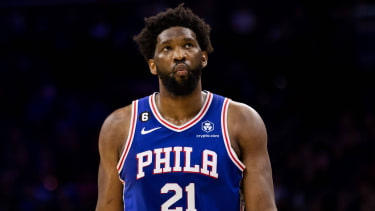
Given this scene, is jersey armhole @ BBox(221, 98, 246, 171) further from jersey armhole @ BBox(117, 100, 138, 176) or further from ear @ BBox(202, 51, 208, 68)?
jersey armhole @ BBox(117, 100, 138, 176)

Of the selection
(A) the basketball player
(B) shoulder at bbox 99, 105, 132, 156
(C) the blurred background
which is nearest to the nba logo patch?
(A) the basketball player

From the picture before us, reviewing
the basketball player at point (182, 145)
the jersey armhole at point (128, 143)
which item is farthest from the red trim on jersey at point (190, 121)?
the jersey armhole at point (128, 143)

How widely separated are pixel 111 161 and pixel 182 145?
1.43ft

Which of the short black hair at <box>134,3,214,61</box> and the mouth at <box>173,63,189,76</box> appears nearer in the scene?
the mouth at <box>173,63,189,76</box>

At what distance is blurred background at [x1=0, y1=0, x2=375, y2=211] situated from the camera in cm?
703

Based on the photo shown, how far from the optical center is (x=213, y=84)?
7.78 meters

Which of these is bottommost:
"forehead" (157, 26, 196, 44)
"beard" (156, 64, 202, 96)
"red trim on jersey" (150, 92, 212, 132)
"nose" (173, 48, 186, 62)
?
"red trim on jersey" (150, 92, 212, 132)

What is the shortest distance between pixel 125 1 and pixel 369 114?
391 centimetres

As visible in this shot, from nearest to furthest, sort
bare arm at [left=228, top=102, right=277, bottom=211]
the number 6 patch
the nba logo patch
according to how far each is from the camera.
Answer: bare arm at [left=228, top=102, right=277, bottom=211]
the nba logo patch
the number 6 patch

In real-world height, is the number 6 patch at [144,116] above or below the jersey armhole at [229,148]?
above

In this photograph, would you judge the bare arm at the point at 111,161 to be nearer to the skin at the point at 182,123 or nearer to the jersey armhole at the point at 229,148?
the skin at the point at 182,123

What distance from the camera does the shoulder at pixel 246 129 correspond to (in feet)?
10.6

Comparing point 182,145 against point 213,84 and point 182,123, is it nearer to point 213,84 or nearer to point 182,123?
point 182,123

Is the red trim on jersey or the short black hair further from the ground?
the short black hair
